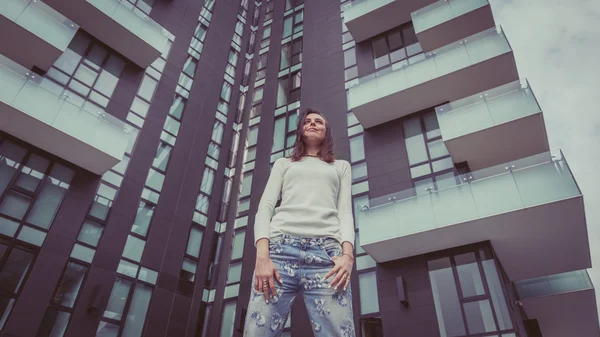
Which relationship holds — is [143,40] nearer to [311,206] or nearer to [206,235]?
[206,235]

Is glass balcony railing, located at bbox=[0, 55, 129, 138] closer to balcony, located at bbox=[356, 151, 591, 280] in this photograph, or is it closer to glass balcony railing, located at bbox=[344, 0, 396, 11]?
balcony, located at bbox=[356, 151, 591, 280]

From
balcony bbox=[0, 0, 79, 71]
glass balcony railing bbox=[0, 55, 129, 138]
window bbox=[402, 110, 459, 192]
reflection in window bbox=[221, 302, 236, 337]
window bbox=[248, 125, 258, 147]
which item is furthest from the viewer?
window bbox=[248, 125, 258, 147]

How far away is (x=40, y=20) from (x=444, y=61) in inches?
559

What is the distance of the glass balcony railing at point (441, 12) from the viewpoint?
15.6m

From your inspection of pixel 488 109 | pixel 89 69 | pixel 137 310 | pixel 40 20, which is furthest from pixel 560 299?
pixel 40 20

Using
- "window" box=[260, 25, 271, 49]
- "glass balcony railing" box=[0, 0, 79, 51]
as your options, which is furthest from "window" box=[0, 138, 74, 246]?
"window" box=[260, 25, 271, 49]

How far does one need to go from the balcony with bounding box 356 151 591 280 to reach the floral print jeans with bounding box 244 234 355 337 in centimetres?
904

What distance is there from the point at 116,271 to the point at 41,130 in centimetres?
512

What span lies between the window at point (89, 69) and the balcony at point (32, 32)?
2.45 feet

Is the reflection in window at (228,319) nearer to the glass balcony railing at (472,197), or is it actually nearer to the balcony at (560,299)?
the glass balcony railing at (472,197)

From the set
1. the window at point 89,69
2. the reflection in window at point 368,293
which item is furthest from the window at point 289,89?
the reflection in window at point 368,293

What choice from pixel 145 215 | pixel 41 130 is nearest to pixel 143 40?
pixel 41 130

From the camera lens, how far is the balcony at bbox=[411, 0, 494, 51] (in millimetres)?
15586

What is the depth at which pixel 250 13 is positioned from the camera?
26922mm
